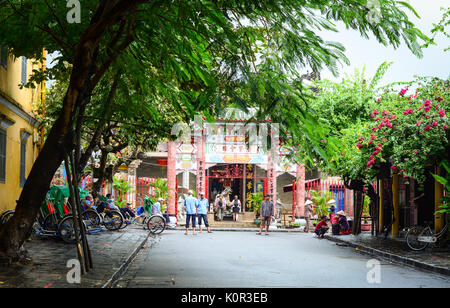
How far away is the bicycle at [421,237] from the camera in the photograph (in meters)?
16.3

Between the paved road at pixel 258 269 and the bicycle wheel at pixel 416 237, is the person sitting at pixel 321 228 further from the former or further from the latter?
the bicycle wheel at pixel 416 237

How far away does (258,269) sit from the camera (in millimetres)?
11734

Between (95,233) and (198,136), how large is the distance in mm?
13017

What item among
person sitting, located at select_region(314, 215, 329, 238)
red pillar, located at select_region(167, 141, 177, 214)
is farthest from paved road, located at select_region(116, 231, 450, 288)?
red pillar, located at select_region(167, 141, 177, 214)

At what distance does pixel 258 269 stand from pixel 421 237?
274 inches

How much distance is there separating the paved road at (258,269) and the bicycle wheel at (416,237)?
5.54ft

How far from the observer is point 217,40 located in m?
9.12

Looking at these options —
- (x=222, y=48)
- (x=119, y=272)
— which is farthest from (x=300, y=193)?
(x=222, y=48)

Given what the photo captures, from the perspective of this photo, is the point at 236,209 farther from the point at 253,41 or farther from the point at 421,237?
the point at 253,41

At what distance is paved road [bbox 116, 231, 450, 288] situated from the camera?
31.8 feet

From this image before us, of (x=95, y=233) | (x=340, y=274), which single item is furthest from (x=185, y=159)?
(x=340, y=274)

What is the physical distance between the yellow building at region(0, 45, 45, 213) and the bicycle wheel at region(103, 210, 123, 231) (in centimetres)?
346
